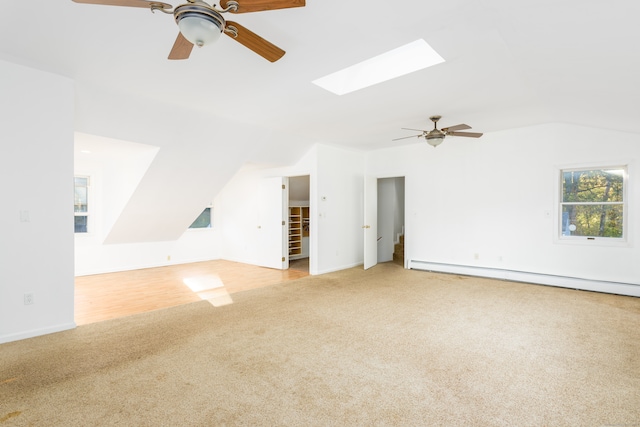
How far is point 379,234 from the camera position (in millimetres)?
7734

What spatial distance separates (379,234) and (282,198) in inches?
104

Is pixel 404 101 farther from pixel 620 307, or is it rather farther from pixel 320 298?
pixel 620 307

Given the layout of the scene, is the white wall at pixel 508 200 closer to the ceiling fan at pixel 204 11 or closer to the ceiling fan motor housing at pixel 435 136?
the ceiling fan motor housing at pixel 435 136

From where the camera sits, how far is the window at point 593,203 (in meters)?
4.72

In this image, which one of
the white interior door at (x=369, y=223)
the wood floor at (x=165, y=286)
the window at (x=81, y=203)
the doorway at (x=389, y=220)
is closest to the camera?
the wood floor at (x=165, y=286)

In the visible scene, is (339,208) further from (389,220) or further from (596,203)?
(596,203)

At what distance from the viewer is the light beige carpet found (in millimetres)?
1942

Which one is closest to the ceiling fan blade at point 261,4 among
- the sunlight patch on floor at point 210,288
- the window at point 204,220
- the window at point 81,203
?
the sunlight patch on floor at point 210,288

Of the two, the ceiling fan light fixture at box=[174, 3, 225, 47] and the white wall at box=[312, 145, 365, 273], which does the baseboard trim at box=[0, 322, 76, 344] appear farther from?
the white wall at box=[312, 145, 365, 273]

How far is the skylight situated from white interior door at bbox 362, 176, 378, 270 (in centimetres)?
323

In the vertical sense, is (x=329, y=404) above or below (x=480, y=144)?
below

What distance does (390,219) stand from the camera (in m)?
7.84

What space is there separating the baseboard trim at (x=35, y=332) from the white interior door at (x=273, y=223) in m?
3.82

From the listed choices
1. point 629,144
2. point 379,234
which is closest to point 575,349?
point 629,144
